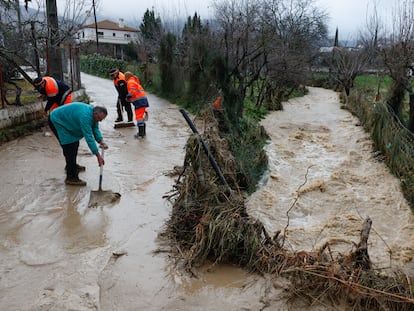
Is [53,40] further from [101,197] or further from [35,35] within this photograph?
[101,197]

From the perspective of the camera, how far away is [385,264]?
502 cm

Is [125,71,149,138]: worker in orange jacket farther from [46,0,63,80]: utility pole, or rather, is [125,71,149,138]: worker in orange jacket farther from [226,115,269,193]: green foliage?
[46,0,63,80]: utility pole

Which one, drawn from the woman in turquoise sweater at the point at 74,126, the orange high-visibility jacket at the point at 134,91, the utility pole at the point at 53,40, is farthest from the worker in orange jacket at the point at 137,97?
the woman in turquoise sweater at the point at 74,126

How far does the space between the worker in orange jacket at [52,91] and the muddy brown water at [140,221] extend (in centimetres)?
97

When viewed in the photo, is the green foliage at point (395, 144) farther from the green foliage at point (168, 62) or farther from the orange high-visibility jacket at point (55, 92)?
the green foliage at point (168, 62)

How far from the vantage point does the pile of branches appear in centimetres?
351

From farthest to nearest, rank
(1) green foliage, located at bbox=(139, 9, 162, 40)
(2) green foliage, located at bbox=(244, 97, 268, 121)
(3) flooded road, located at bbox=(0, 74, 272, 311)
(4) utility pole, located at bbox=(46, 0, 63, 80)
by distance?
(1) green foliage, located at bbox=(139, 9, 162, 40) → (2) green foliage, located at bbox=(244, 97, 268, 121) → (4) utility pole, located at bbox=(46, 0, 63, 80) → (3) flooded road, located at bbox=(0, 74, 272, 311)

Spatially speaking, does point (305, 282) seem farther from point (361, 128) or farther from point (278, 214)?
point (361, 128)

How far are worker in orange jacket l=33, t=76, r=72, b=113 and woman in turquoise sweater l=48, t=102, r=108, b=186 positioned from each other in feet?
6.32

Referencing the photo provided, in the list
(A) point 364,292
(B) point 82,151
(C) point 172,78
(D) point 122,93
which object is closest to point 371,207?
(A) point 364,292

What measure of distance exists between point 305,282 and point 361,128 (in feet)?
35.3

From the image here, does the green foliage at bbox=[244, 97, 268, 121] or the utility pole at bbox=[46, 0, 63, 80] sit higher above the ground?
the utility pole at bbox=[46, 0, 63, 80]

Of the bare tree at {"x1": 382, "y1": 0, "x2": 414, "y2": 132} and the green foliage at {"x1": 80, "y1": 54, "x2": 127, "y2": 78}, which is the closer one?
the bare tree at {"x1": 382, "y1": 0, "x2": 414, "y2": 132}

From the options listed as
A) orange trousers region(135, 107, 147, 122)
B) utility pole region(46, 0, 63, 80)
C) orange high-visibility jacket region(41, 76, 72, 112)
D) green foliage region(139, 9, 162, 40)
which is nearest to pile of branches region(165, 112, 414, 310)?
orange high-visibility jacket region(41, 76, 72, 112)
